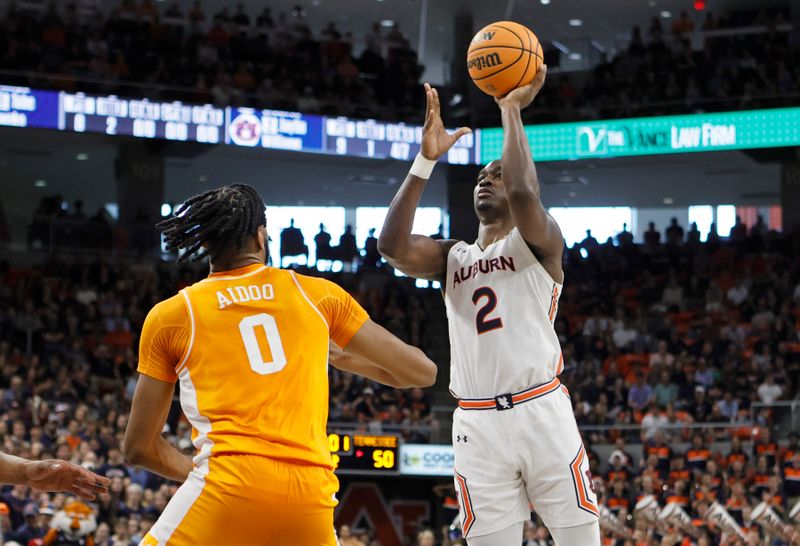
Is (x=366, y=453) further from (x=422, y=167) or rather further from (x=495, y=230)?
(x=422, y=167)

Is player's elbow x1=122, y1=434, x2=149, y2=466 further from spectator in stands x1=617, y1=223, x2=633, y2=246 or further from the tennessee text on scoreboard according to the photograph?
spectator in stands x1=617, y1=223, x2=633, y2=246

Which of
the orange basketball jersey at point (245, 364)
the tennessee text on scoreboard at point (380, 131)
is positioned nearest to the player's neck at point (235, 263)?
the orange basketball jersey at point (245, 364)

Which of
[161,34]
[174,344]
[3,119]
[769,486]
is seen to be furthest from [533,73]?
[161,34]

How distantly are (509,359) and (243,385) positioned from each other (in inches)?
66.6

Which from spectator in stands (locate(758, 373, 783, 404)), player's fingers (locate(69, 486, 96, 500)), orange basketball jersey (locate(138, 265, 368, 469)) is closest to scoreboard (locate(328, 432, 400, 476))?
spectator in stands (locate(758, 373, 783, 404))

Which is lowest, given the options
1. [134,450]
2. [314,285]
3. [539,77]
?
[134,450]

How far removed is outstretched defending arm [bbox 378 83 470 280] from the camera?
212 inches

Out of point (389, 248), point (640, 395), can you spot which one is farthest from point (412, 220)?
point (640, 395)

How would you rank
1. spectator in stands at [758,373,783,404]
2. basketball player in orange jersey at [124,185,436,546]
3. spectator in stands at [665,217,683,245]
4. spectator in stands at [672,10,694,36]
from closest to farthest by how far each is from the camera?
1. basketball player in orange jersey at [124,185,436,546]
2. spectator in stands at [758,373,783,404]
3. spectator in stands at [665,217,683,245]
4. spectator in stands at [672,10,694,36]

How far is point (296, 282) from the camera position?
161 inches

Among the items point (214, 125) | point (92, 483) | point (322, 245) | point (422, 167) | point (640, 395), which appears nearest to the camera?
point (92, 483)

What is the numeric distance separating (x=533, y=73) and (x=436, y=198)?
985 inches

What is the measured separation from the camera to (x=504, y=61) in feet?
18.1

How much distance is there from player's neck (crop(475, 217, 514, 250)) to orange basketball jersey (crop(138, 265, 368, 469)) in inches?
68.3
